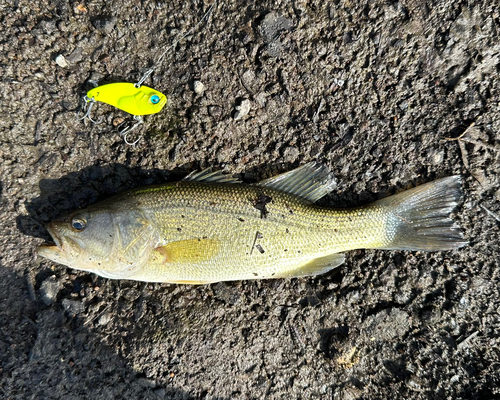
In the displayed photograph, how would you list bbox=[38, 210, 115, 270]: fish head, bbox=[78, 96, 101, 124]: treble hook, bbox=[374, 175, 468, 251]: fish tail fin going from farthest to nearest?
1. bbox=[78, 96, 101, 124]: treble hook
2. bbox=[374, 175, 468, 251]: fish tail fin
3. bbox=[38, 210, 115, 270]: fish head

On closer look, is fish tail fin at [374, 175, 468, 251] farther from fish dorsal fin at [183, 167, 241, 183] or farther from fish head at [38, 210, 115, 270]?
fish head at [38, 210, 115, 270]

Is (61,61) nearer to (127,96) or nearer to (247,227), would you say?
(127,96)

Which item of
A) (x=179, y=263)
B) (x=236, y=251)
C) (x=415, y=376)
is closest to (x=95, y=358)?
(x=179, y=263)

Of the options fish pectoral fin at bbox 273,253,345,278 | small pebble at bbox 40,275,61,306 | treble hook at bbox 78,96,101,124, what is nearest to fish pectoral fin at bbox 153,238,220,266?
fish pectoral fin at bbox 273,253,345,278

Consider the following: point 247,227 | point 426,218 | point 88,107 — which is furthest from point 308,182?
point 88,107

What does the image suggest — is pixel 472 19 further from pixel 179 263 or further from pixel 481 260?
pixel 179 263

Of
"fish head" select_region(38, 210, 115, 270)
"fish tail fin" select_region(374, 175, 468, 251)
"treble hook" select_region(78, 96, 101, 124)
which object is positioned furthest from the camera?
"treble hook" select_region(78, 96, 101, 124)

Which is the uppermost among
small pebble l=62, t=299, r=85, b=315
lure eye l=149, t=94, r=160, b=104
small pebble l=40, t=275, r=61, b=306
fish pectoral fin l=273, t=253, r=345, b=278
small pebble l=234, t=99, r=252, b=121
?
lure eye l=149, t=94, r=160, b=104
